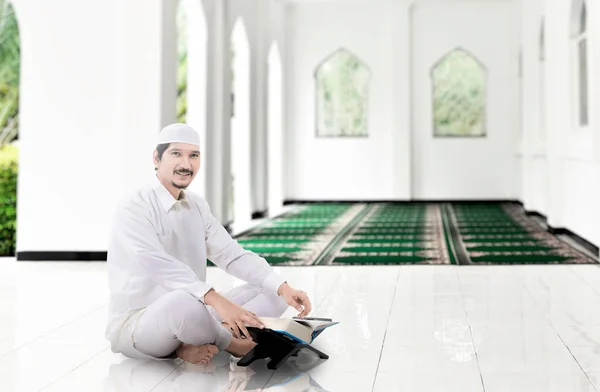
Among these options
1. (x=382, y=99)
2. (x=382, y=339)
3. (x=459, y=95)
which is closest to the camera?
(x=382, y=339)

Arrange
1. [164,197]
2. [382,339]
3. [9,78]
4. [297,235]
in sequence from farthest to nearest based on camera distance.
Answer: [9,78]
[297,235]
[382,339]
[164,197]

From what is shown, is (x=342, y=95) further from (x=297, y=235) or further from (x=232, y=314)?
(x=232, y=314)

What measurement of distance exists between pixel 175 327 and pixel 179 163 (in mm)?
654

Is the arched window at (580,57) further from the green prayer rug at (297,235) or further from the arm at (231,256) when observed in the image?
the arm at (231,256)

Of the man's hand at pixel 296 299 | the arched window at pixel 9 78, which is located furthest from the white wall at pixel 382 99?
the man's hand at pixel 296 299

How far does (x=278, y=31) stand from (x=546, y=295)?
10.2 meters

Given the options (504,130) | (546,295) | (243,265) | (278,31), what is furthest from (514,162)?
(243,265)

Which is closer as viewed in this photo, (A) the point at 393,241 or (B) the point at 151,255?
(B) the point at 151,255

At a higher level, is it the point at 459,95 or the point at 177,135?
the point at 459,95

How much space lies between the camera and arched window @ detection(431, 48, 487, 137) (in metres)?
14.8

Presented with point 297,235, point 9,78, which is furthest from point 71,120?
point 9,78

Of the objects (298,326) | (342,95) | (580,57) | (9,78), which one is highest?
(9,78)

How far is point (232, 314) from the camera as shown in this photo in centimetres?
281

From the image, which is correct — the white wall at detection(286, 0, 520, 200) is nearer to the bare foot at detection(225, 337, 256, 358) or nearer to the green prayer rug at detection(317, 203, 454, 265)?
the green prayer rug at detection(317, 203, 454, 265)
